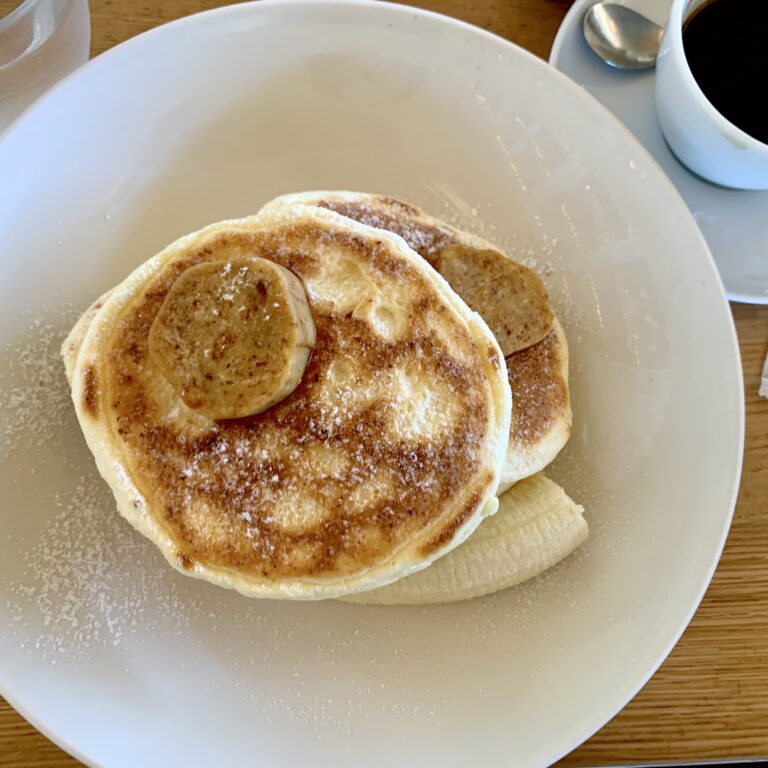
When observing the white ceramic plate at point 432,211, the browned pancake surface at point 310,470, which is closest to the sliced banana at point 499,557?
the white ceramic plate at point 432,211

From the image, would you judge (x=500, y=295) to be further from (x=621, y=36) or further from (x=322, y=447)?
(x=621, y=36)

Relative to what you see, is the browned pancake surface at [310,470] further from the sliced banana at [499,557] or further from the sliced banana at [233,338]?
the sliced banana at [499,557]

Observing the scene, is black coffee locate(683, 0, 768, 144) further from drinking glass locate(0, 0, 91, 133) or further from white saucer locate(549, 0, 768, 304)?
drinking glass locate(0, 0, 91, 133)

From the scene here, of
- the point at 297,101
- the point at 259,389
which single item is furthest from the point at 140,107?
the point at 259,389

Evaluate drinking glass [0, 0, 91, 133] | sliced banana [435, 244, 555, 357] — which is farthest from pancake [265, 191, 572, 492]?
drinking glass [0, 0, 91, 133]

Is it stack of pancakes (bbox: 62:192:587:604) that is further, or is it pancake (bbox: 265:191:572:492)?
pancake (bbox: 265:191:572:492)

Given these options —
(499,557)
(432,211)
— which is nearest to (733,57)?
(432,211)

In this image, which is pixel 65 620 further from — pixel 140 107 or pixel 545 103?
pixel 545 103
